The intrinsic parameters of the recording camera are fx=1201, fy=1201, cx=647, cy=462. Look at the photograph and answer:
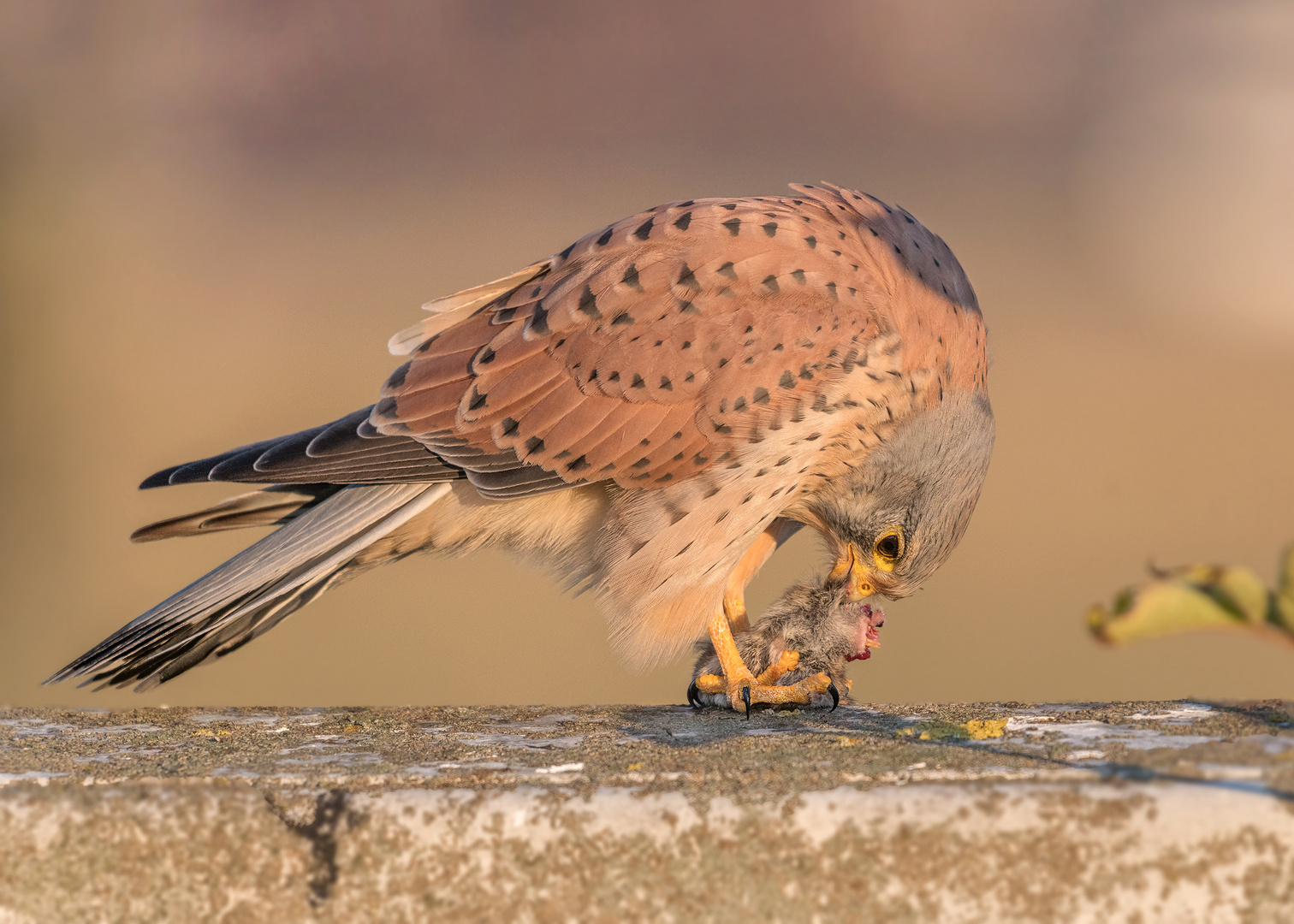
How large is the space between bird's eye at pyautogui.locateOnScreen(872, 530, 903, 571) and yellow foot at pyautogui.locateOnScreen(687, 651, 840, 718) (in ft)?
1.23

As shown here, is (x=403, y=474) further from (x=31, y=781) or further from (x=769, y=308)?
(x=31, y=781)

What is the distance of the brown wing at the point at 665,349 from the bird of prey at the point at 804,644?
488 mm

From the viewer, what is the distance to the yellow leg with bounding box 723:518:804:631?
10.6 feet

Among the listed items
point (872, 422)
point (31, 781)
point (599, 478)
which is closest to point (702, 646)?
point (599, 478)

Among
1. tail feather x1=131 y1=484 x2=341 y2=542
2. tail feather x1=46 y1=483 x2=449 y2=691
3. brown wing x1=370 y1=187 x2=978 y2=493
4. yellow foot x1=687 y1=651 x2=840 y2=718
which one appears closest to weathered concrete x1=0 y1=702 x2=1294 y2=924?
tail feather x1=46 y1=483 x2=449 y2=691

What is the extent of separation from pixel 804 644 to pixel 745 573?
395mm

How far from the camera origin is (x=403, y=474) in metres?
2.79

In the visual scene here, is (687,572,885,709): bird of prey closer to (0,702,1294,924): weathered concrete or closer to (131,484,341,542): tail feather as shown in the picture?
(131,484,341,542): tail feather

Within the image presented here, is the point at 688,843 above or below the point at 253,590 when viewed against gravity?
below

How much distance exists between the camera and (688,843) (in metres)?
1.27

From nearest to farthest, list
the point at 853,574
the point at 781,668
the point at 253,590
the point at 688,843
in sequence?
the point at 688,843 → the point at 253,590 → the point at 781,668 → the point at 853,574

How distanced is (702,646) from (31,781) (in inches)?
71.1

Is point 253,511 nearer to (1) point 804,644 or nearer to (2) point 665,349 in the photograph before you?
(2) point 665,349

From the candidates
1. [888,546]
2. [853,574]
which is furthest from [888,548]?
[853,574]
